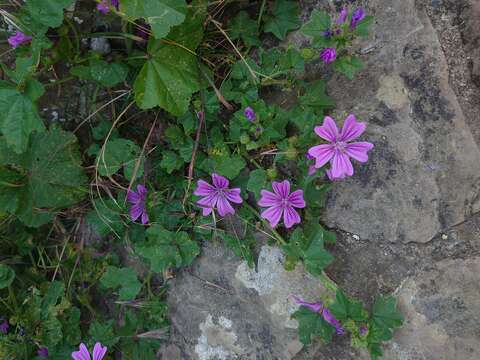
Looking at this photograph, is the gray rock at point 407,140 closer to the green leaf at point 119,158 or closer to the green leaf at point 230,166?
the green leaf at point 230,166

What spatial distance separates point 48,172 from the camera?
224cm

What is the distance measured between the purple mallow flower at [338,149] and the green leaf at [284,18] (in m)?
0.59

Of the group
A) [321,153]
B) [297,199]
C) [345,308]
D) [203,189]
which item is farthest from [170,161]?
[345,308]

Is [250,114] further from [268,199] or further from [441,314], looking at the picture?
[441,314]

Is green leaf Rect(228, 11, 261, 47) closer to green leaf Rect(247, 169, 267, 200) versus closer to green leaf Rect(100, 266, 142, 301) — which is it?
A: green leaf Rect(247, 169, 267, 200)

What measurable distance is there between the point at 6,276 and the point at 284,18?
1.74 meters

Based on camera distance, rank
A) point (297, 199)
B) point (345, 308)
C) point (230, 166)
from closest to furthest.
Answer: point (345, 308) → point (297, 199) → point (230, 166)

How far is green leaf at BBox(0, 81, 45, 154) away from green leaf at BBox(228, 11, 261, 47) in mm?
892

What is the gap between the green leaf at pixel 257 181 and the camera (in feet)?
6.28

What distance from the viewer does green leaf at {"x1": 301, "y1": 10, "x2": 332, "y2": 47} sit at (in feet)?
5.82

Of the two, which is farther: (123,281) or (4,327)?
(4,327)

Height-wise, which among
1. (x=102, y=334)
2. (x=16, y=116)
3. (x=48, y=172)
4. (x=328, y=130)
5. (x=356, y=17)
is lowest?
(x=102, y=334)

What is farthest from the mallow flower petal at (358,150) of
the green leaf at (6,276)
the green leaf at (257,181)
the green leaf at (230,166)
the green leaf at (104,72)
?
the green leaf at (6,276)

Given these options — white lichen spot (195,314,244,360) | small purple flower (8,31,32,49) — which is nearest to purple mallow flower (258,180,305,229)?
white lichen spot (195,314,244,360)
